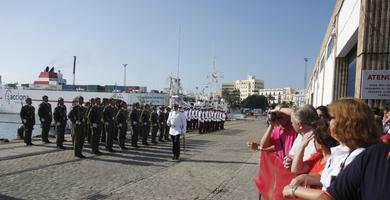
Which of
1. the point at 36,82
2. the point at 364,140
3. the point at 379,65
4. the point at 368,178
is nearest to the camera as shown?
the point at 368,178

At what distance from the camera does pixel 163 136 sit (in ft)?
80.8

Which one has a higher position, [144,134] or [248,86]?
[248,86]

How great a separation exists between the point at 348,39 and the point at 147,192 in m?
11.4

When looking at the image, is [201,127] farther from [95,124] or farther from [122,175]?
[122,175]

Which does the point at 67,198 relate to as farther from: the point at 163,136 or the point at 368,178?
the point at 163,136

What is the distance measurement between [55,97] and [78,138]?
48648 mm

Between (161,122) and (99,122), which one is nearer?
(99,122)

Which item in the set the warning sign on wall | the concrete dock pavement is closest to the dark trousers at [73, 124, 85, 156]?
the concrete dock pavement

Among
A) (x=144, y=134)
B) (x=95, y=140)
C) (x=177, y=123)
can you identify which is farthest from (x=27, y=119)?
(x=177, y=123)

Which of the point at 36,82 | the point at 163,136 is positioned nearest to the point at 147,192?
the point at 163,136

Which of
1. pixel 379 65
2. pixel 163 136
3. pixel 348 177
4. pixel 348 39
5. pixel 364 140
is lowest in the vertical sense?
pixel 163 136

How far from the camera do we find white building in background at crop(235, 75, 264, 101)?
604 feet

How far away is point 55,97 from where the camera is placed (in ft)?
201

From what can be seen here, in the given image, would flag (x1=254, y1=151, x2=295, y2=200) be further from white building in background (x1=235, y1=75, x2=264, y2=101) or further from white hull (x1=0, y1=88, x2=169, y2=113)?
white building in background (x1=235, y1=75, x2=264, y2=101)
